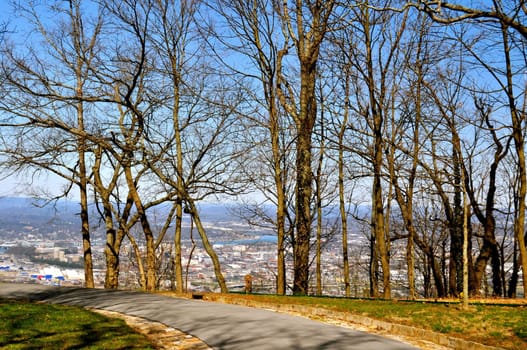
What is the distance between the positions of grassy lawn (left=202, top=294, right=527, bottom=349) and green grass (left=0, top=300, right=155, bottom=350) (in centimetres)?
458

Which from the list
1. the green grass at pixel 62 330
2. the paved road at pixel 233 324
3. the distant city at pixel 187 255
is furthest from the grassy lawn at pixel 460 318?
the distant city at pixel 187 255

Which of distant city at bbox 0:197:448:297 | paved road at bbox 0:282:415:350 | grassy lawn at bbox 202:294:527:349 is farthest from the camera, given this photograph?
distant city at bbox 0:197:448:297

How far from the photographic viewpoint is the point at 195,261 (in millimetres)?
36938

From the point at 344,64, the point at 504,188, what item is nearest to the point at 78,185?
the point at 344,64

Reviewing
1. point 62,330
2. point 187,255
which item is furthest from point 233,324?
point 187,255

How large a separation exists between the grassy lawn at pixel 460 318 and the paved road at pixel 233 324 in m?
1.14

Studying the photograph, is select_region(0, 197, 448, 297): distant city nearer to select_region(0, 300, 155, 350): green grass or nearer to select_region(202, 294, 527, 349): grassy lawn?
select_region(0, 300, 155, 350): green grass

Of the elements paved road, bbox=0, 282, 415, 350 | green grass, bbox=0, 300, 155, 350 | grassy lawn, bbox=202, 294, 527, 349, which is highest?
grassy lawn, bbox=202, 294, 527, 349

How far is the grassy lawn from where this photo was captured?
842cm

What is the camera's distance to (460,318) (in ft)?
31.6

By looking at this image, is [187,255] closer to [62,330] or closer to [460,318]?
[62,330]

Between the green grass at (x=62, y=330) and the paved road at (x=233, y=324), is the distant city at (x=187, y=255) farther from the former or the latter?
the green grass at (x=62, y=330)

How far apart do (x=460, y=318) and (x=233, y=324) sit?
413cm

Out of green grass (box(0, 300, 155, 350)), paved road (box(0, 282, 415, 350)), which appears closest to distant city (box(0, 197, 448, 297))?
paved road (box(0, 282, 415, 350))
